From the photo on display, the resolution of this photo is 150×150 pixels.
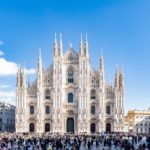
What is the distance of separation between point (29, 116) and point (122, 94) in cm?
1561

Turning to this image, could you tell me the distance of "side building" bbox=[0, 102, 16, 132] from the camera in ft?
289

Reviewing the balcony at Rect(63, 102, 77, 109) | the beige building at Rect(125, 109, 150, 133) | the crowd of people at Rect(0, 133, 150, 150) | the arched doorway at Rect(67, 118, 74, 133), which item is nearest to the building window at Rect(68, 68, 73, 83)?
the balcony at Rect(63, 102, 77, 109)

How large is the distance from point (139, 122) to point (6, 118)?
30.7 meters

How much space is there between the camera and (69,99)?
7175cm

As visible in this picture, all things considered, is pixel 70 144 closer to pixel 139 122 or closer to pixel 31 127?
pixel 31 127

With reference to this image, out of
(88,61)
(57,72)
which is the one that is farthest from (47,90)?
(88,61)

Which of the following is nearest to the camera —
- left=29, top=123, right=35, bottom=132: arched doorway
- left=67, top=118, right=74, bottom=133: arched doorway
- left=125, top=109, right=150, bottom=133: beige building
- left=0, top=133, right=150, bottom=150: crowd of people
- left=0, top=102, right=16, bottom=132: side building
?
left=0, top=133, right=150, bottom=150: crowd of people

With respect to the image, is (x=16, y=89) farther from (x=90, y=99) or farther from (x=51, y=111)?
(x=90, y=99)

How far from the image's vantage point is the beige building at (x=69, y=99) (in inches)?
2739

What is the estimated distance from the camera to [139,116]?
9944cm

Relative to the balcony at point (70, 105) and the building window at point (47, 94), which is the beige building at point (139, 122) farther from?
the building window at point (47, 94)

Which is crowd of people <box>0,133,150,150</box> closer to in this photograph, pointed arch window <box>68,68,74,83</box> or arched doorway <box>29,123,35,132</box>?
arched doorway <box>29,123,35,132</box>

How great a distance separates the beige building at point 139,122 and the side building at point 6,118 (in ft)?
85.8

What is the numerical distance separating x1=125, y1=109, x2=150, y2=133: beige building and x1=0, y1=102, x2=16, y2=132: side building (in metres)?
26.2
